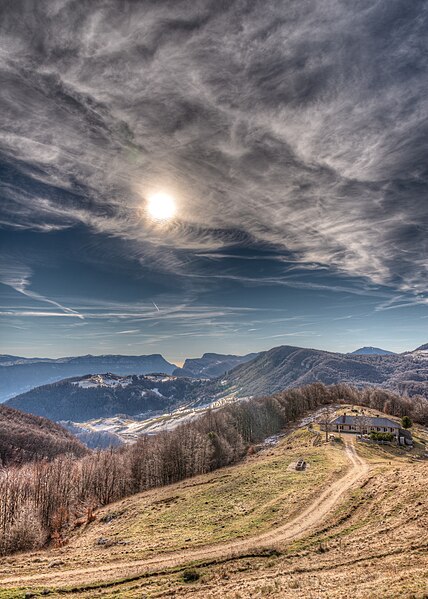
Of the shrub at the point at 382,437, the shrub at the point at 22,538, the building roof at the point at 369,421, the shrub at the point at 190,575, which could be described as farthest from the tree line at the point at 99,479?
the shrub at the point at 190,575

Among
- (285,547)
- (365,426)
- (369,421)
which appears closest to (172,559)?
(285,547)

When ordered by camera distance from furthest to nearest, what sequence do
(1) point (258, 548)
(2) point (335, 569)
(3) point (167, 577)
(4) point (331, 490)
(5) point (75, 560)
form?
(4) point (331, 490) → (5) point (75, 560) → (1) point (258, 548) → (3) point (167, 577) → (2) point (335, 569)

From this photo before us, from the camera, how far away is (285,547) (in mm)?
41062

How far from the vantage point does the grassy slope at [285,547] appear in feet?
99.9

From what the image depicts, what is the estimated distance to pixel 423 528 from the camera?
38719mm

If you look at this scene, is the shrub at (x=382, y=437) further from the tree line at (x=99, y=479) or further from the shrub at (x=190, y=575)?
A: the shrub at (x=190, y=575)

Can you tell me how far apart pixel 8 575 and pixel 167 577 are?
23.1 m

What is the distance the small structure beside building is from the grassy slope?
199 ft

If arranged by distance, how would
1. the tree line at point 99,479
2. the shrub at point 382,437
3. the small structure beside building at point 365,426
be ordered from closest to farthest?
the tree line at point 99,479 → the shrub at point 382,437 → the small structure beside building at point 365,426

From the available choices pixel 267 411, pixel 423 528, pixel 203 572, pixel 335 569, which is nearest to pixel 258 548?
pixel 203 572

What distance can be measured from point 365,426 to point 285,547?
11486 cm

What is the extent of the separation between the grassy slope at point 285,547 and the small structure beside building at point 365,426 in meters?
60.6

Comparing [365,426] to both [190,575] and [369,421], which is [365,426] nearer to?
[369,421]

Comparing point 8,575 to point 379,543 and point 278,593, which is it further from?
point 379,543
